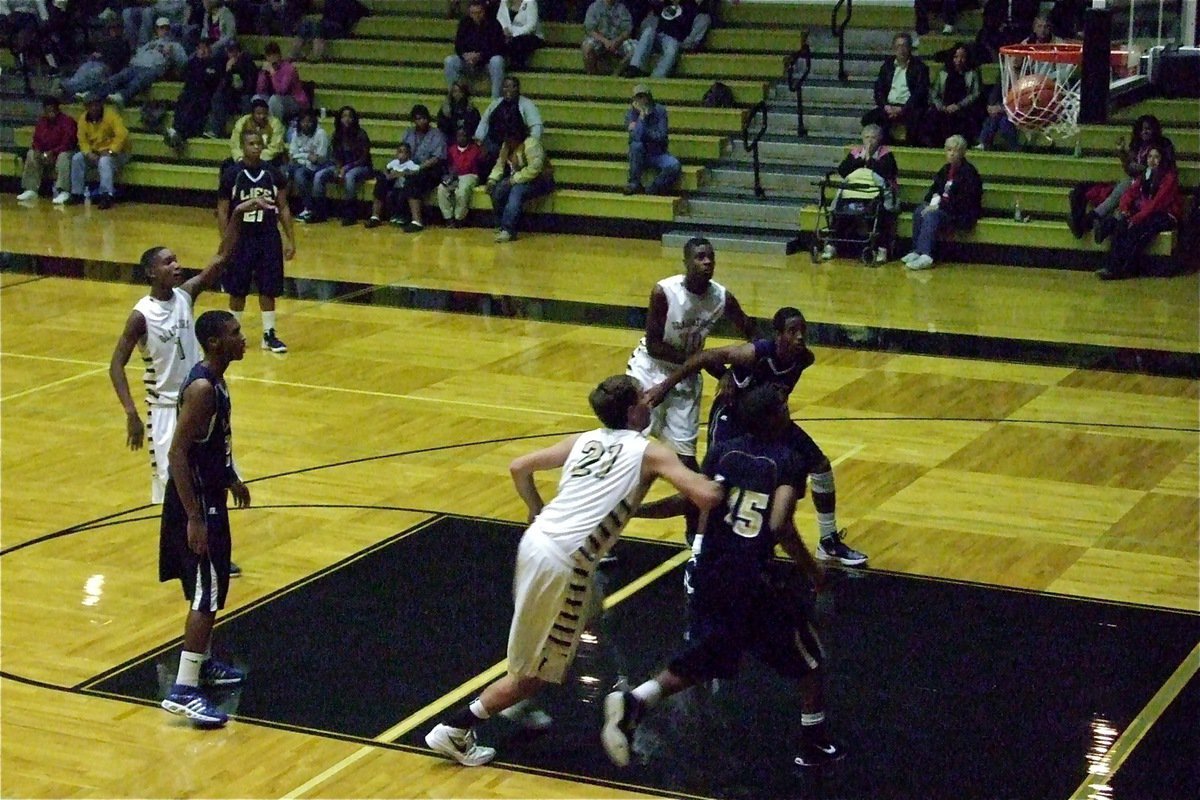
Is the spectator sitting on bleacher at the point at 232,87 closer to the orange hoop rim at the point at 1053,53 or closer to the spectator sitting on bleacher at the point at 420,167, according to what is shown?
the spectator sitting on bleacher at the point at 420,167

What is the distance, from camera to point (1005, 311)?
47.5ft

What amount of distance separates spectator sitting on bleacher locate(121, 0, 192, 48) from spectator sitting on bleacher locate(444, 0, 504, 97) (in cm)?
445

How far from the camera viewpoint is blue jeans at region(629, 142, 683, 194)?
718 inches

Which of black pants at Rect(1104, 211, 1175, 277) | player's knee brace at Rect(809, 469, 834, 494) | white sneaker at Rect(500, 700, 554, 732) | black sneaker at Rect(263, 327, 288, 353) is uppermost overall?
black pants at Rect(1104, 211, 1175, 277)

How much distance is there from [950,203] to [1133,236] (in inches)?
67.3

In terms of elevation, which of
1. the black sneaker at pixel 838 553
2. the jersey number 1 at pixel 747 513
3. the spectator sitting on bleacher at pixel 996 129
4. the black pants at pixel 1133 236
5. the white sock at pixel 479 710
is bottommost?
the black sneaker at pixel 838 553

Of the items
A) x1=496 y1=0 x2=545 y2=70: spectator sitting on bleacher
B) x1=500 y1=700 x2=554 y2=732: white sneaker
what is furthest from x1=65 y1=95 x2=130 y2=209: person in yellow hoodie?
x1=500 y1=700 x2=554 y2=732: white sneaker

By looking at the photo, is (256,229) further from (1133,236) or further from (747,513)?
(1133,236)

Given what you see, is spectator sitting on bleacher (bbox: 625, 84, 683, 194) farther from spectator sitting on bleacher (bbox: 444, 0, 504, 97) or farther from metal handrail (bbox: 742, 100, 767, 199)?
spectator sitting on bleacher (bbox: 444, 0, 504, 97)

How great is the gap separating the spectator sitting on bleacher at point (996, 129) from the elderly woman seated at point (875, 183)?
1151 mm

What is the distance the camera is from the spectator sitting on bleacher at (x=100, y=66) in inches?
880

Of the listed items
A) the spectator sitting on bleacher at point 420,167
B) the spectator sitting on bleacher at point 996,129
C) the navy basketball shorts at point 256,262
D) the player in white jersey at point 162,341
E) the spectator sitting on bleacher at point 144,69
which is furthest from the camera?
the spectator sitting on bleacher at point 144,69

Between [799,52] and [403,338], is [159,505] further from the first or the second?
[799,52]

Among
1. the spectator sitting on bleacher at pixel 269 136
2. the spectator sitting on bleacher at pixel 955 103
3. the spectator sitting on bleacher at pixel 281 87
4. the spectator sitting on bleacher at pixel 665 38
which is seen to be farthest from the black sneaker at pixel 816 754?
the spectator sitting on bleacher at pixel 281 87
